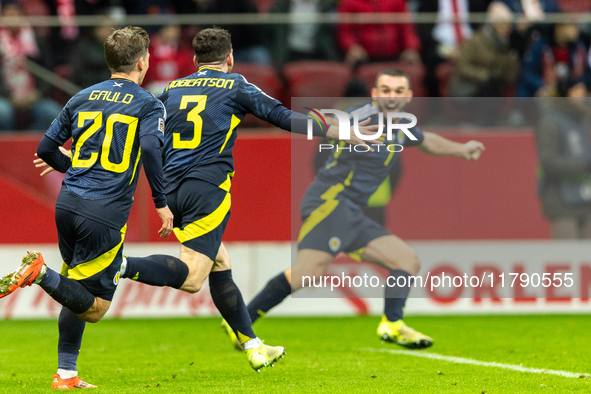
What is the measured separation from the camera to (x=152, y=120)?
5242 mm

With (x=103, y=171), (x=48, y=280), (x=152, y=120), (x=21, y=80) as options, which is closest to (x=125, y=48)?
(x=152, y=120)

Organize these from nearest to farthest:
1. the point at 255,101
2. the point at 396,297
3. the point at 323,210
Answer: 1. the point at 255,101
2. the point at 396,297
3. the point at 323,210

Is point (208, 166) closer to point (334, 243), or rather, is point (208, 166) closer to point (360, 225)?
point (334, 243)

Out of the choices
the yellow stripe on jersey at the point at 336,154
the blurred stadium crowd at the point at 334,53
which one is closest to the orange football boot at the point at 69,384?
the yellow stripe on jersey at the point at 336,154

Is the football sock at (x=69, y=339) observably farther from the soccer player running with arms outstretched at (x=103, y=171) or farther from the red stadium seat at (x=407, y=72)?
the red stadium seat at (x=407, y=72)

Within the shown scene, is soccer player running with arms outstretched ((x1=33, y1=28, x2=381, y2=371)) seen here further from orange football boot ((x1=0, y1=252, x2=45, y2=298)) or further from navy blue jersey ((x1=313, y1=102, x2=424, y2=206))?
navy blue jersey ((x1=313, y1=102, x2=424, y2=206))

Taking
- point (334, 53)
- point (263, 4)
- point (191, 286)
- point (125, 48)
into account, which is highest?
point (263, 4)

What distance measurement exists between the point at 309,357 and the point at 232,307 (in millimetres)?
1453

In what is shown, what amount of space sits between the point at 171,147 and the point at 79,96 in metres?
0.88

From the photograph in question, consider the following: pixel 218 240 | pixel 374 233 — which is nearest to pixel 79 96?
pixel 218 240

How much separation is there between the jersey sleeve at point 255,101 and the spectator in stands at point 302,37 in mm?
5749

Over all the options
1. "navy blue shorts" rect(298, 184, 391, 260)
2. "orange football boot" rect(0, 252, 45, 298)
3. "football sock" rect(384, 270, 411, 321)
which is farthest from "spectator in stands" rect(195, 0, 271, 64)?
"orange football boot" rect(0, 252, 45, 298)

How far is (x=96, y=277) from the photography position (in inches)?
205

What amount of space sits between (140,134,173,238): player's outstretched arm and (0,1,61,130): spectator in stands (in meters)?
6.27
